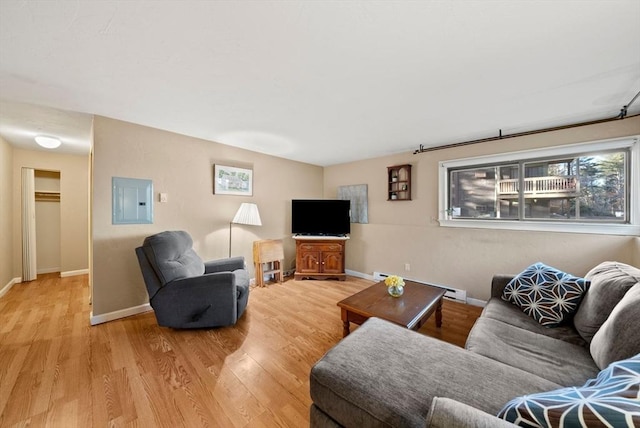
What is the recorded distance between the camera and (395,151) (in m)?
3.81

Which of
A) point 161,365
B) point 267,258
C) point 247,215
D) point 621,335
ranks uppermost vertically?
point 247,215

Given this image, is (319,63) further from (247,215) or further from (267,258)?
(267,258)

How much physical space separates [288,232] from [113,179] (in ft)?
8.72

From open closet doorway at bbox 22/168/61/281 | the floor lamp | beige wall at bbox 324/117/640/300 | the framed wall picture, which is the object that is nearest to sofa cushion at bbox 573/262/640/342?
beige wall at bbox 324/117/640/300

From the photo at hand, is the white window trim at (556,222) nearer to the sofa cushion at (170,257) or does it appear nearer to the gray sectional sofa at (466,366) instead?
the gray sectional sofa at (466,366)

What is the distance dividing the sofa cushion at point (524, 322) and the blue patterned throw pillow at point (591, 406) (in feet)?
3.34

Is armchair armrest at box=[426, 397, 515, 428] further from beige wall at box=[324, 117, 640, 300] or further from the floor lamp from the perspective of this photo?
the floor lamp

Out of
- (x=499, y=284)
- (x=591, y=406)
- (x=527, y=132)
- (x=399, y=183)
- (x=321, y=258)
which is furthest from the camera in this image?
(x=321, y=258)

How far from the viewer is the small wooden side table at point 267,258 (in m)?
3.67

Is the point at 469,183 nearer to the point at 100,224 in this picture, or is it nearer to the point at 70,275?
the point at 100,224

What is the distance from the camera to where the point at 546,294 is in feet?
5.81

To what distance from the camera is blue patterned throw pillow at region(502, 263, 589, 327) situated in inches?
65.1

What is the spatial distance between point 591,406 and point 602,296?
1430 mm

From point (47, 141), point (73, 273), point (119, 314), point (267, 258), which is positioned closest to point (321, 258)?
point (267, 258)
